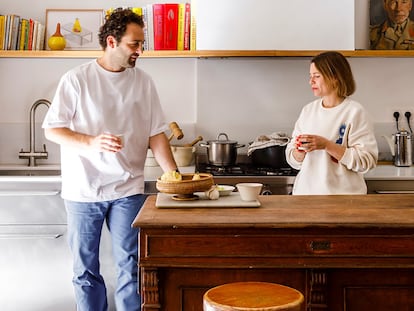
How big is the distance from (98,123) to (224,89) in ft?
4.85

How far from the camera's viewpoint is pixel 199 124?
4.52 meters

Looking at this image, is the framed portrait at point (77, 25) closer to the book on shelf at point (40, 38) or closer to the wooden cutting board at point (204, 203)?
the book on shelf at point (40, 38)

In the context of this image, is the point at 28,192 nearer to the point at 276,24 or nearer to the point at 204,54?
the point at 204,54

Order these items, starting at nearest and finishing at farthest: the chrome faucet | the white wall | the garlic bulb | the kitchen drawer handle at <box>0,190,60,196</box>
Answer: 1. the garlic bulb
2. the kitchen drawer handle at <box>0,190,60,196</box>
3. the chrome faucet
4. the white wall

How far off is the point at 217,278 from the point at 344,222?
497 millimetres

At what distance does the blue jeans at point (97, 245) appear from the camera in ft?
10.5

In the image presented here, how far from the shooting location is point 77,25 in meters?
4.43

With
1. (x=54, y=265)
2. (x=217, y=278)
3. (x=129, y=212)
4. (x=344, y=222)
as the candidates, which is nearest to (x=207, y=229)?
(x=217, y=278)

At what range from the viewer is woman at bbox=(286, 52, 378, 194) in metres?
3.12

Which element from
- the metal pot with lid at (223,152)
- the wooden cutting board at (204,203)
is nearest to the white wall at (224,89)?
the metal pot with lid at (223,152)

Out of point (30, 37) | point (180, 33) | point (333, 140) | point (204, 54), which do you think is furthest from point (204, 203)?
point (30, 37)

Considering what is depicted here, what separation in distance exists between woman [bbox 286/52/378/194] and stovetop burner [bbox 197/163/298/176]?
568 mm

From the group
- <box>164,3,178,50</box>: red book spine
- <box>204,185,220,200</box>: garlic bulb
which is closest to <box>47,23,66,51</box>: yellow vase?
<box>164,3,178,50</box>: red book spine

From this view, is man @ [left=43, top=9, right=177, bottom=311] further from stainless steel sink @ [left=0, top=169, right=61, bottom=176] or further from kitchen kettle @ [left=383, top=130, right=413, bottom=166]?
kitchen kettle @ [left=383, top=130, right=413, bottom=166]
